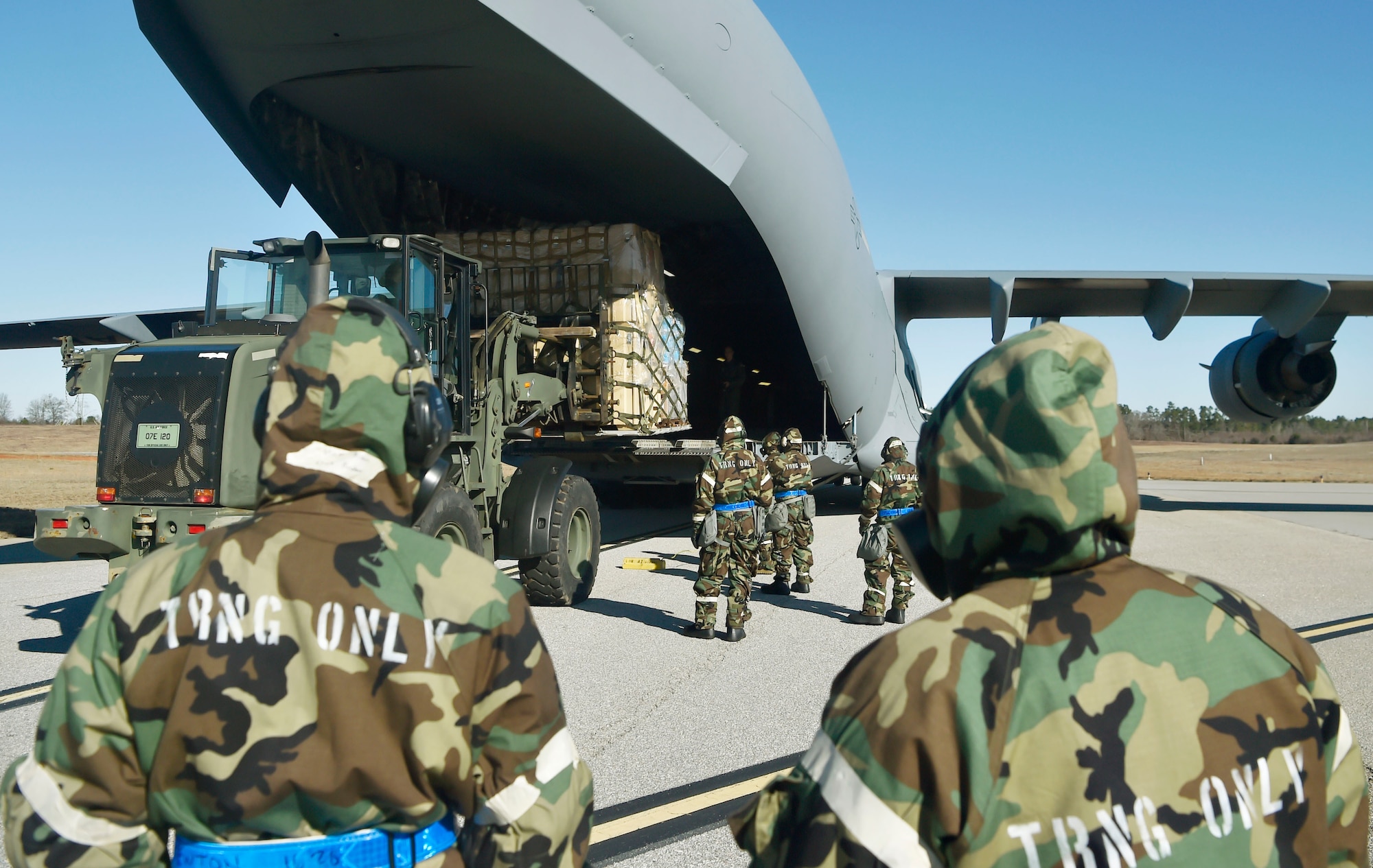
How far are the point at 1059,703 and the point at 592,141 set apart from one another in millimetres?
8896

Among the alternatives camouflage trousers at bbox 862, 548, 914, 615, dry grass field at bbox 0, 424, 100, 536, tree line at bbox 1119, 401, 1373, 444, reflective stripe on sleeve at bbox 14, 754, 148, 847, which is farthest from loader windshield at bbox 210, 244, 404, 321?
tree line at bbox 1119, 401, 1373, 444

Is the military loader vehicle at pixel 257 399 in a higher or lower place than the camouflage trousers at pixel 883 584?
higher

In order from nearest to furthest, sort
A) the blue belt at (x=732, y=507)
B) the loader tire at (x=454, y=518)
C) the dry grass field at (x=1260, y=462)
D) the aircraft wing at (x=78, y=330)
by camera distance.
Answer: the loader tire at (x=454, y=518), the blue belt at (x=732, y=507), the aircraft wing at (x=78, y=330), the dry grass field at (x=1260, y=462)

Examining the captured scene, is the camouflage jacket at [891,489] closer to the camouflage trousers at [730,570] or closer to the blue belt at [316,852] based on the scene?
the camouflage trousers at [730,570]

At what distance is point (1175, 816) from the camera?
1246 mm

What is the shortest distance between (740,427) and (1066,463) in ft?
21.5

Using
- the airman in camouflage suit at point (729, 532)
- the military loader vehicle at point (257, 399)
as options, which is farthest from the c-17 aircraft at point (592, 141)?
the airman in camouflage suit at point (729, 532)

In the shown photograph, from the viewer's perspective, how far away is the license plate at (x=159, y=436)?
5781 millimetres

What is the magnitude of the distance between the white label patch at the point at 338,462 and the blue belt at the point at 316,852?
2.01 feet

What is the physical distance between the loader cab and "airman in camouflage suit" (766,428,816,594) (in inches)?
122

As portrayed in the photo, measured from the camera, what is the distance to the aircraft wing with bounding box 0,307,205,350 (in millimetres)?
13938

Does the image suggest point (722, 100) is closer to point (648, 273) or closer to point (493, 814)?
point (648, 273)

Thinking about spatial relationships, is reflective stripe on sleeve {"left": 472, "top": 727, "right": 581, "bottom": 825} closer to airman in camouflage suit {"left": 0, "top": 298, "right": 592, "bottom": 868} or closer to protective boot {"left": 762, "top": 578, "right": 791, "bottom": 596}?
airman in camouflage suit {"left": 0, "top": 298, "right": 592, "bottom": 868}

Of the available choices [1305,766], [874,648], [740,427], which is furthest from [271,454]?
[740,427]
